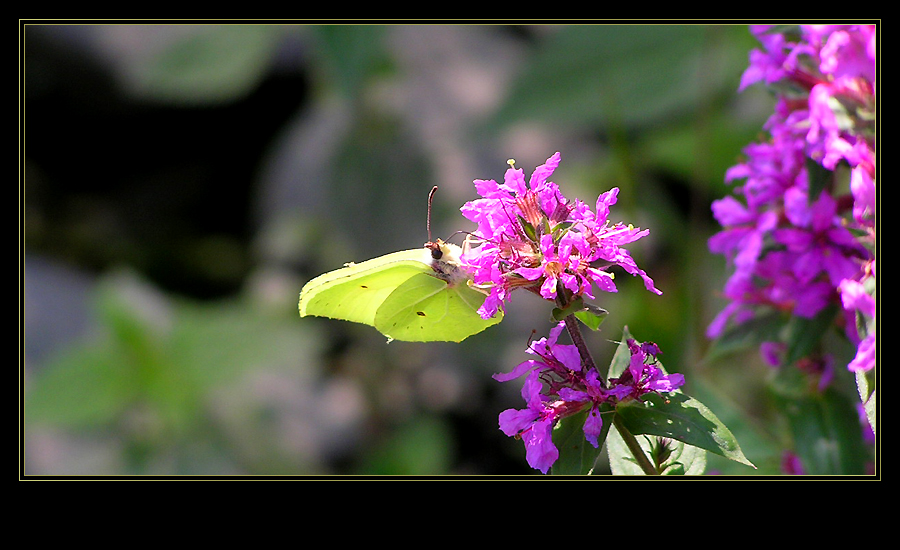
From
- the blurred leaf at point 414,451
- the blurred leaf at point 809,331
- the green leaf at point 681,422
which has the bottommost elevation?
the blurred leaf at point 414,451

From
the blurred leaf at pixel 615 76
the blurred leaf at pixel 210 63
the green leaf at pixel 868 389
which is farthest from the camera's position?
the blurred leaf at pixel 210 63

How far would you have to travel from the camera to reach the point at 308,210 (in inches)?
139

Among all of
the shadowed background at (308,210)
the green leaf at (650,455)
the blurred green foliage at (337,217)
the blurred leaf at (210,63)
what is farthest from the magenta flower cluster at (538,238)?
the blurred leaf at (210,63)

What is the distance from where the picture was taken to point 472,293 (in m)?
1.33

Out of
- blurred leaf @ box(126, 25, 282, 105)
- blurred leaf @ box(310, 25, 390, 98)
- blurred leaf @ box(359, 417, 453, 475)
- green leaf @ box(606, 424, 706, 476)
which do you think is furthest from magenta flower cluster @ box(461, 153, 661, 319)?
blurred leaf @ box(126, 25, 282, 105)

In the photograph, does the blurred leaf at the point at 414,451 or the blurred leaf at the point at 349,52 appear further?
the blurred leaf at the point at 414,451

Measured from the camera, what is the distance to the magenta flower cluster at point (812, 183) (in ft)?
4.23

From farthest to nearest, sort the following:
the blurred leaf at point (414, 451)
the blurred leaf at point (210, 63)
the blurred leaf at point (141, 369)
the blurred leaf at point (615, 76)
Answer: the blurred leaf at point (210, 63) → the blurred leaf at point (414, 451) → the blurred leaf at point (615, 76) → the blurred leaf at point (141, 369)

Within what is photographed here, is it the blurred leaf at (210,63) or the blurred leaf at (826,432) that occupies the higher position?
the blurred leaf at (210,63)

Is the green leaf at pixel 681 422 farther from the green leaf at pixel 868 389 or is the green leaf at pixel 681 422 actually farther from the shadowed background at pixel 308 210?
the shadowed background at pixel 308 210

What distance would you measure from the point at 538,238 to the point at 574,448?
31cm

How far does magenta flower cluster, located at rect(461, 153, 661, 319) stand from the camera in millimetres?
1061
